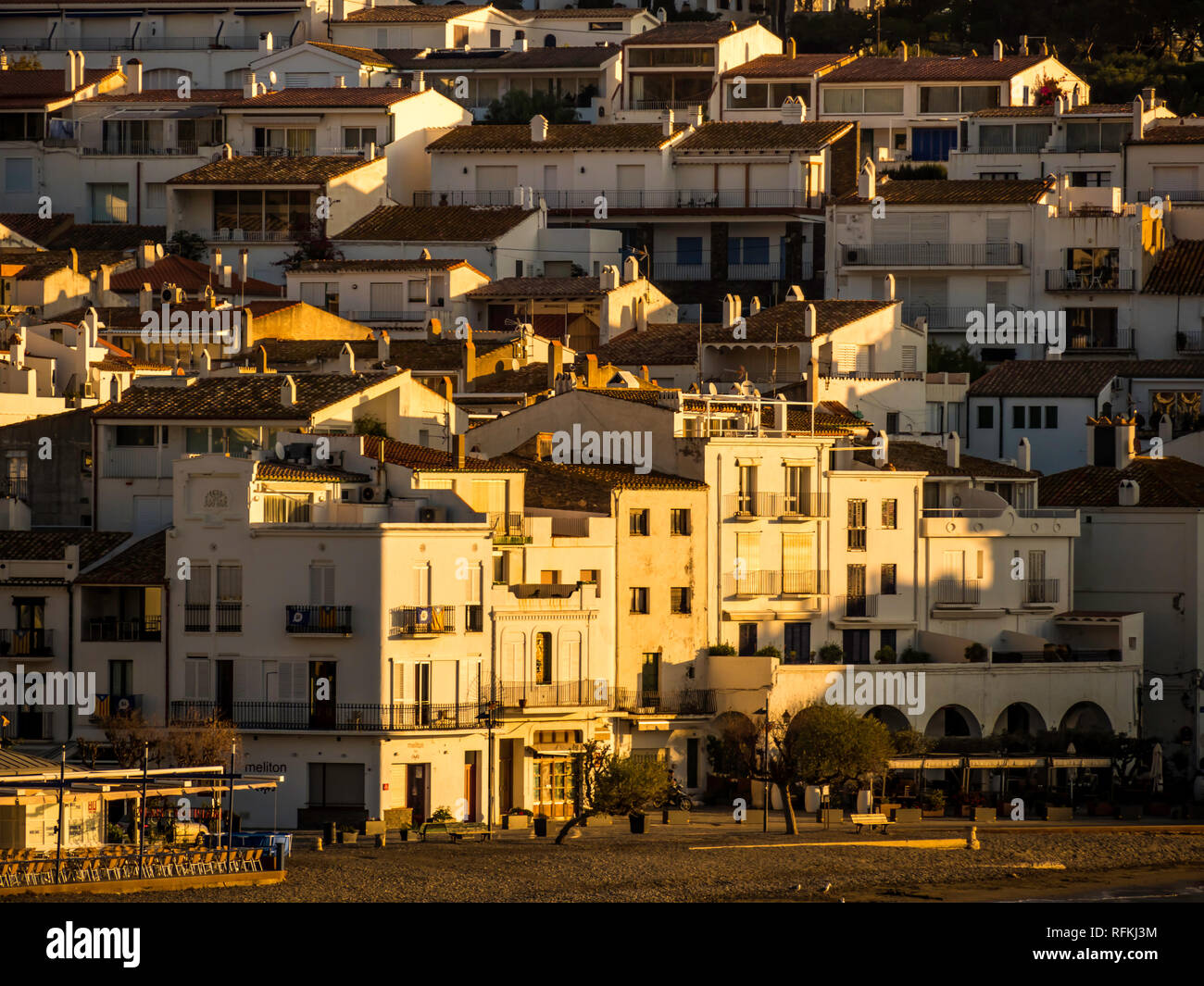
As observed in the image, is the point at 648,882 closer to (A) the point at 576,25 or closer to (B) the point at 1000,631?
(B) the point at 1000,631

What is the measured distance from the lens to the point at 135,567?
268 feet

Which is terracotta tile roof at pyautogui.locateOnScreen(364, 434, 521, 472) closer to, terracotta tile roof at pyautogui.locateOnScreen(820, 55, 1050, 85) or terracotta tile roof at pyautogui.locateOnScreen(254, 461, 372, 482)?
terracotta tile roof at pyautogui.locateOnScreen(254, 461, 372, 482)

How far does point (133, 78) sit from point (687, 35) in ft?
71.2

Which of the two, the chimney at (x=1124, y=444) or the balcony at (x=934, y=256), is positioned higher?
the balcony at (x=934, y=256)

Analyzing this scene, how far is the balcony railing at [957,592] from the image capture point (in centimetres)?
9219

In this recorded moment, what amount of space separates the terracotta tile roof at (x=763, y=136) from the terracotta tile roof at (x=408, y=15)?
72.3 ft

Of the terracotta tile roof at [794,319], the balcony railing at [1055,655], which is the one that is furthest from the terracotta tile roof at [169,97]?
the balcony railing at [1055,655]

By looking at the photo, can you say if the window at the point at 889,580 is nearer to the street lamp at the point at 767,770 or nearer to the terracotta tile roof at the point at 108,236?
the street lamp at the point at 767,770

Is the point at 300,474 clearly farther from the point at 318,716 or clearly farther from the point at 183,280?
the point at 183,280

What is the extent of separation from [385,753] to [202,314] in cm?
3014

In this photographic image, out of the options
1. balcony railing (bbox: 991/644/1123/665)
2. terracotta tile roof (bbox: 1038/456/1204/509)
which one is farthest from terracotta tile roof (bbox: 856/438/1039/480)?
balcony railing (bbox: 991/644/1123/665)

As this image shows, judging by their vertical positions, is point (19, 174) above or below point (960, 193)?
above

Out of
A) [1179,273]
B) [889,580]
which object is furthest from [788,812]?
[1179,273]

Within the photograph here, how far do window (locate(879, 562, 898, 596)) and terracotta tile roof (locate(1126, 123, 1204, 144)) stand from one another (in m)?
33.6
